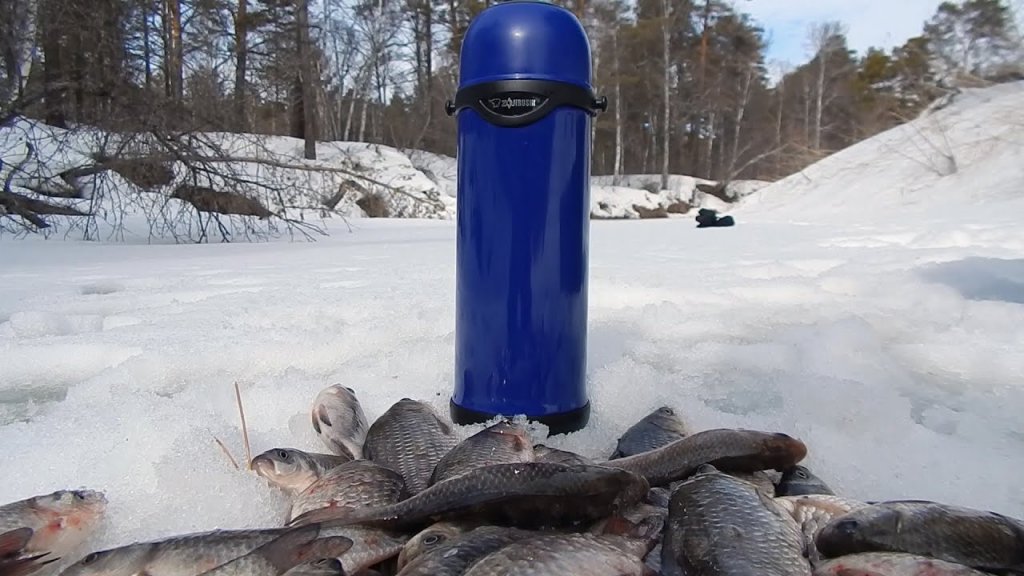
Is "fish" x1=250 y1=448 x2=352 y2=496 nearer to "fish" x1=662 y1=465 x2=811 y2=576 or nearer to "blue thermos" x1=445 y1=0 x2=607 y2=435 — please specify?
"blue thermos" x1=445 y1=0 x2=607 y2=435

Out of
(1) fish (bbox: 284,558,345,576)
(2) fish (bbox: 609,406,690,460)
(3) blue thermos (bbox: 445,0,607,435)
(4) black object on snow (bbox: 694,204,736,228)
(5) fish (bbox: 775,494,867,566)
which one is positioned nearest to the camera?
(1) fish (bbox: 284,558,345,576)

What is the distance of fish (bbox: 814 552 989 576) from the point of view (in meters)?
0.85

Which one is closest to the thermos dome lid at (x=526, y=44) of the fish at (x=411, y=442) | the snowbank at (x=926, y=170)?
the fish at (x=411, y=442)

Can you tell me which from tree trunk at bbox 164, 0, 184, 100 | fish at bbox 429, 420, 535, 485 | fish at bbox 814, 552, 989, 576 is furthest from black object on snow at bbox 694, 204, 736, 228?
fish at bbox 814, 552, 989, 576

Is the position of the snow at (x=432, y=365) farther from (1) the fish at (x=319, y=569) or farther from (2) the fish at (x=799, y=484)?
(1) the fish at (x=319, y=569)

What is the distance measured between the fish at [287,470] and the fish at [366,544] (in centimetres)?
29

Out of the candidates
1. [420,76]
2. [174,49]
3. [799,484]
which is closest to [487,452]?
[799,484]

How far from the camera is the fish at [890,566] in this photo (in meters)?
0.85

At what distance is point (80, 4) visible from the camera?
573 centimetres

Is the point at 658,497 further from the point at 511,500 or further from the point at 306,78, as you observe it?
the point at 306,78

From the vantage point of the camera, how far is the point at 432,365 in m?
2.01

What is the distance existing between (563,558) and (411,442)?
593 millimetres

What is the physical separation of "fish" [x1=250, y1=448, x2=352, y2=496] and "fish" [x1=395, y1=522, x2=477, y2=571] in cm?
34

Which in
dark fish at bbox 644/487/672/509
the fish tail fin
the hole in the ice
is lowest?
the fish tail fin
